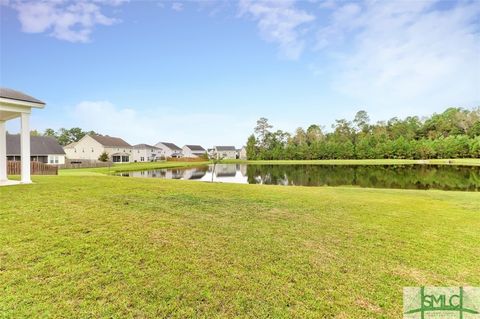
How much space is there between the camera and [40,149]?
3925cm

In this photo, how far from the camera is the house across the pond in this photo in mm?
35906

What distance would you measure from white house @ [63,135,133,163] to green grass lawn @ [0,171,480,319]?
5417 cm

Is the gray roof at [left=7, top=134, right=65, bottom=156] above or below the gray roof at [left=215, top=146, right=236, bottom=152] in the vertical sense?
below

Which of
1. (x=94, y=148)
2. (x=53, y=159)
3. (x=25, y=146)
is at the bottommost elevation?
(x=53, y=159)

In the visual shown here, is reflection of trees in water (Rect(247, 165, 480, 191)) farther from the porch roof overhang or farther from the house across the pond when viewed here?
the house across the pond

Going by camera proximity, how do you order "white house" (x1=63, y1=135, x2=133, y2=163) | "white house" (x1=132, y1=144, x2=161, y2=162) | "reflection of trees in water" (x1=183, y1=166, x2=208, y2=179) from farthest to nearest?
"white house" (x1=132, y1=144, x2=161, y2=162) < "white house" (x1=63, y1=135, x2=133, y2=163) < "reflection of trees in water" (x1=183, y1=166, x2=208, y2=179)

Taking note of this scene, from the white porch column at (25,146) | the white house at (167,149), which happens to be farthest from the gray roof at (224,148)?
the white porch column at (25,146)

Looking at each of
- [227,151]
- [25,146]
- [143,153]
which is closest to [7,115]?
[25,146]

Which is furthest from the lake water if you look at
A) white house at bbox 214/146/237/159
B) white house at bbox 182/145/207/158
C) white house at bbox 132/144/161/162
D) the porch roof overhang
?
white house at bbox 214/146/237/159

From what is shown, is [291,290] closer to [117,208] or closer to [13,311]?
[13,311]

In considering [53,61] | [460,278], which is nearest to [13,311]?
[460,278]

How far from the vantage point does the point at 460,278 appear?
12.8 ft

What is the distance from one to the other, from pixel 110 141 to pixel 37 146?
68.8 ft

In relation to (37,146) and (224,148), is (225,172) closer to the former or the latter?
(37,146)
